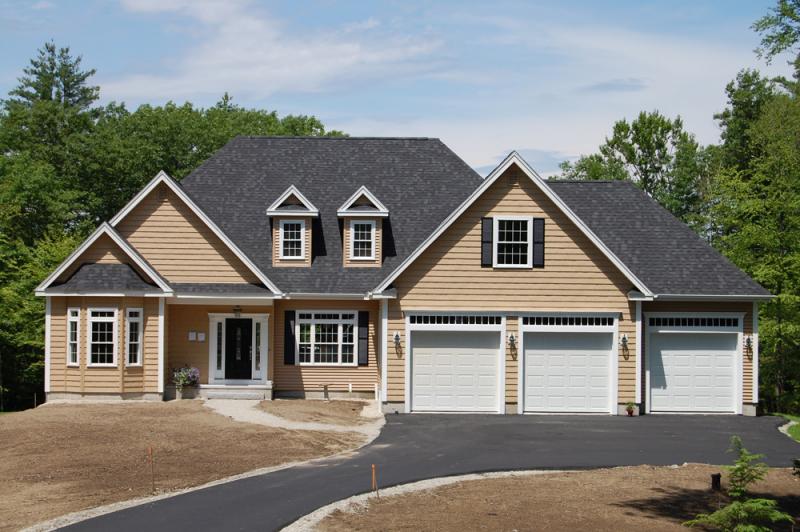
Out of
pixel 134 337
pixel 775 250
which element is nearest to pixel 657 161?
pixel 775 250

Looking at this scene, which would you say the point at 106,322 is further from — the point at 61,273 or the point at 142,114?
the point at 142,114

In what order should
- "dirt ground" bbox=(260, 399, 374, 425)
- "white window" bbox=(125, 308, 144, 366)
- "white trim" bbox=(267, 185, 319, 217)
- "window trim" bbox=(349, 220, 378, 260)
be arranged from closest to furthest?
"dirt ground" bbox=(260, 399, 374, 425)
"white window" bbox=(125, 308, 144, 366)
"white trim" bbox=(267, 185, 319, 217)
"window trim" bbox=(349, 220, 378, 260)

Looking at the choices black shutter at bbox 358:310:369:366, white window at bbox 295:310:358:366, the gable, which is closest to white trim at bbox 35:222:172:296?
white window at bbox 295:310:358:366

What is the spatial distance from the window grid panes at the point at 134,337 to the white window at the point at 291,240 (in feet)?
17.1

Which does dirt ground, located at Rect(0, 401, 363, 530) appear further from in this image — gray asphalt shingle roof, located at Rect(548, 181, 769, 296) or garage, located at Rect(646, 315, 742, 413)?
gray asphalt shingle roof, located at Rect(548, 181, 769, 296)

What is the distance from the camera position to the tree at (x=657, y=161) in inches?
2219

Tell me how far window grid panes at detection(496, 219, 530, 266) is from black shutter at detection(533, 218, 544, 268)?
182 mm

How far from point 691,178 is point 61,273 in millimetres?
42231

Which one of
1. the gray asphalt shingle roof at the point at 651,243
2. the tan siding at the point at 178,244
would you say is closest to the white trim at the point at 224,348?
the tan siding at the point at 178,244

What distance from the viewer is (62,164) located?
53750mm

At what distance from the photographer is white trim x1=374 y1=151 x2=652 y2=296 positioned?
26406 millimetres

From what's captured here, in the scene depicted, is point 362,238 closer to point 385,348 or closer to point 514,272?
point 385,348

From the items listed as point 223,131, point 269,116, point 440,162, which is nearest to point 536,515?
point 440,162

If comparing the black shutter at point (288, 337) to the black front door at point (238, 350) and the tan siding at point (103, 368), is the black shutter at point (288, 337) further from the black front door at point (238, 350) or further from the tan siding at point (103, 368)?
the tan siding at point (103, 368)
